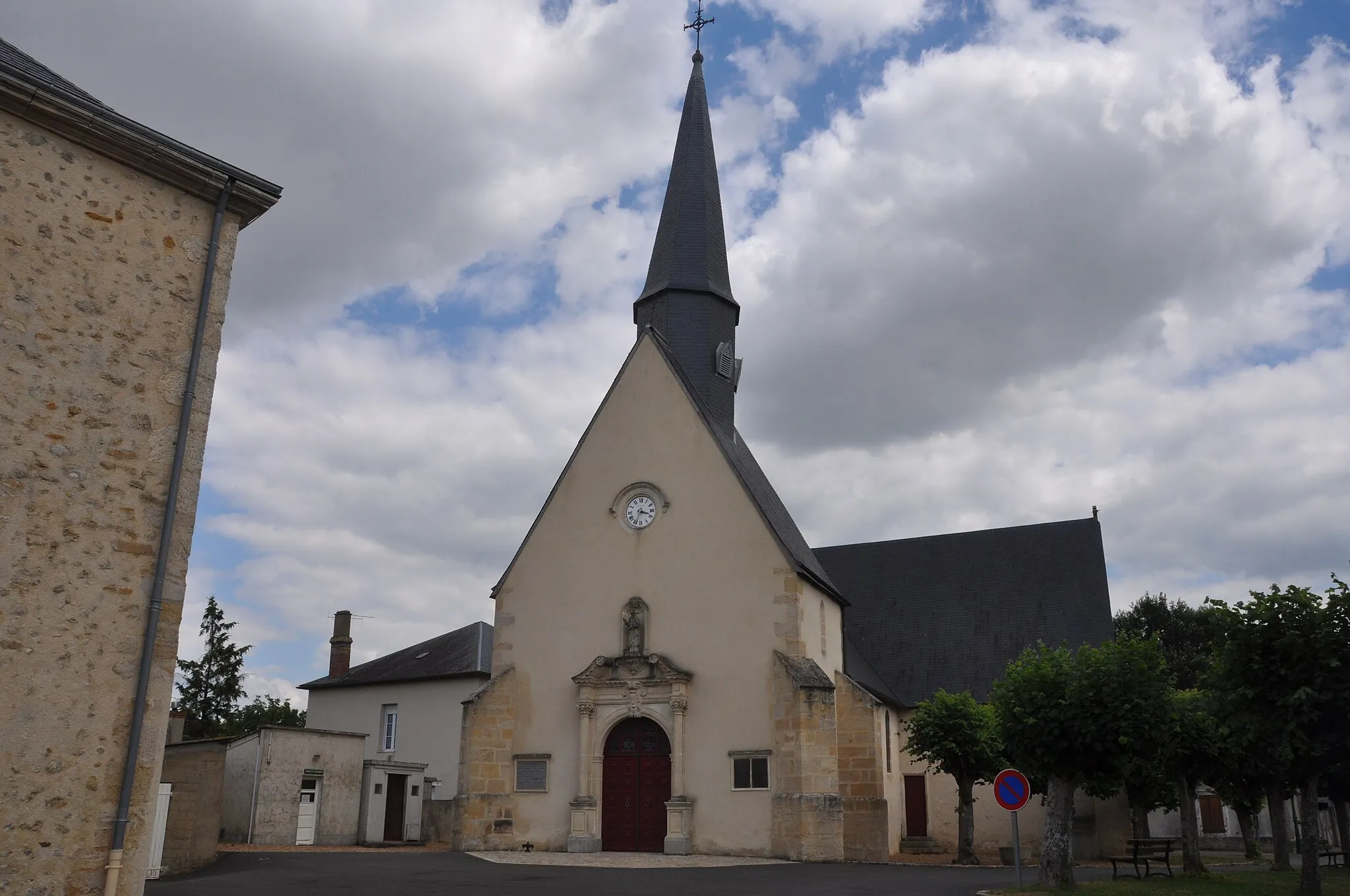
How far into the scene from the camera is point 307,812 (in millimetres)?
26141

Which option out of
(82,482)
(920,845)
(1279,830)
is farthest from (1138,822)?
(82,482)

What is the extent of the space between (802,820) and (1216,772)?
7.54 metres

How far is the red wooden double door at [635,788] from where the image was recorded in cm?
2119

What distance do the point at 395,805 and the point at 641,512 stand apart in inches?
493

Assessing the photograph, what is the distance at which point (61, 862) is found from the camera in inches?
319

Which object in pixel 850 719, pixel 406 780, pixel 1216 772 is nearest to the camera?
pixel 1216 772

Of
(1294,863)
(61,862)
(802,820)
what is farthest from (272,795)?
(1294,863)

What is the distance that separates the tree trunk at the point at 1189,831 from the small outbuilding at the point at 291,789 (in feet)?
62.8

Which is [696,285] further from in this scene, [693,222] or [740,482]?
[740,482]

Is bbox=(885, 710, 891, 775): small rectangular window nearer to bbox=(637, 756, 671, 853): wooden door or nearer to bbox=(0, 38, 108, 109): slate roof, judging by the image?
bbox=(637, 756, 671, 853): wooden door

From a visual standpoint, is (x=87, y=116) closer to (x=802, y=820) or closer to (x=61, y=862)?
(x=61, y=862)

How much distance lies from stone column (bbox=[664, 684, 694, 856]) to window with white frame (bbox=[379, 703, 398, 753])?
47.4 ft

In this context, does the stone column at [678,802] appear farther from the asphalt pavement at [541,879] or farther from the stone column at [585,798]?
the asphalt pavement at [541,879]

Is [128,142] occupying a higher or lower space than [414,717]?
higher
